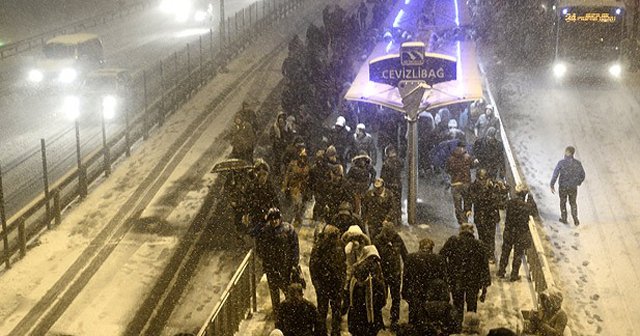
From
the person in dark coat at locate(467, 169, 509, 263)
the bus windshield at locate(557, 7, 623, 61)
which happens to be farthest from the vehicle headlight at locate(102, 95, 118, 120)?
the person in dark coat at locate(467, 169, 509, 263)

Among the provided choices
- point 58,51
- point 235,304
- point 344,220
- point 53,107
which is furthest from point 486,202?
point 58,51

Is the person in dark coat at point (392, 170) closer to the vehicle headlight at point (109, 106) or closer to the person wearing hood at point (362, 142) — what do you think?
the person wearing hood at point (362, 142)

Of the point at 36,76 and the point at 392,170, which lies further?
the point at 36,76

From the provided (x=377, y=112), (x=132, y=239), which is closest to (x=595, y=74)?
(x=377, y=112)

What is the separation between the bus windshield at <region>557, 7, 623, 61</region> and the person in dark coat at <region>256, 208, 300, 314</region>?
18.9 m

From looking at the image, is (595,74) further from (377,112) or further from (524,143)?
(377,112)

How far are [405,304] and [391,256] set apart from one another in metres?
1.38

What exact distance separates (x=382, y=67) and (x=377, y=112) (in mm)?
3709

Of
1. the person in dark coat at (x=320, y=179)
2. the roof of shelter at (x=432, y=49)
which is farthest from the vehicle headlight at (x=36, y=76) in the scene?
the person in dark coat at (x=320, y=179)

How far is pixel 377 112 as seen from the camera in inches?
685

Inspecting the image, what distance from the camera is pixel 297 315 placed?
26.0 ft

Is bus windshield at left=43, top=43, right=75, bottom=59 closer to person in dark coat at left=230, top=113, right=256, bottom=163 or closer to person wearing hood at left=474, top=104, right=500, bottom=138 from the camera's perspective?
person in dark coat at left=230, top=113, right=256, bottom=163

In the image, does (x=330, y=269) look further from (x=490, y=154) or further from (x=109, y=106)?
(x=109, y=106)

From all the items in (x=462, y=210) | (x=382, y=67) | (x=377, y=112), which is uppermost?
(x=382, y=67)
